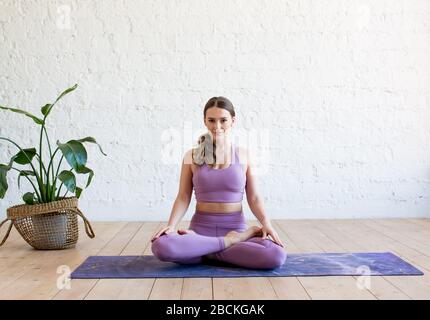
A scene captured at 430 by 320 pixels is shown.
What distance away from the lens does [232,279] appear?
2322 millimetres

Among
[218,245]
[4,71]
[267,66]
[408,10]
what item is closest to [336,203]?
[267,66]

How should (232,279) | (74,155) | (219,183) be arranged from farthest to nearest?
1. (74,155)
2. (219,183)
3. (232,279)

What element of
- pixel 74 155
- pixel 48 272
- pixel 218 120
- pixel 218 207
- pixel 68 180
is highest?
pixel 218 120

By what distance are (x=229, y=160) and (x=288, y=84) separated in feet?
4.82

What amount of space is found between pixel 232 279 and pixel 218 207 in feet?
1.43

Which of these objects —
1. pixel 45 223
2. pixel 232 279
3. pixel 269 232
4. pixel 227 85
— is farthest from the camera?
pixel 227 85

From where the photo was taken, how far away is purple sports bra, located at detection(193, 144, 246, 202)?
2.67 meters

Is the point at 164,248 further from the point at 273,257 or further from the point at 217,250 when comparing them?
the point at 273,257

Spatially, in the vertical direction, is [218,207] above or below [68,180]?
below

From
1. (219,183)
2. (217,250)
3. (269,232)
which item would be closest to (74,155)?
(219,183)

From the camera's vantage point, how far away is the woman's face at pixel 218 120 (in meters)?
2.61

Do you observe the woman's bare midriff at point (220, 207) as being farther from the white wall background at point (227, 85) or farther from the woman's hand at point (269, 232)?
the white wall background at point (227, 85)

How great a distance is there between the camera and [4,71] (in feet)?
13.2

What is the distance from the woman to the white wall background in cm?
128
